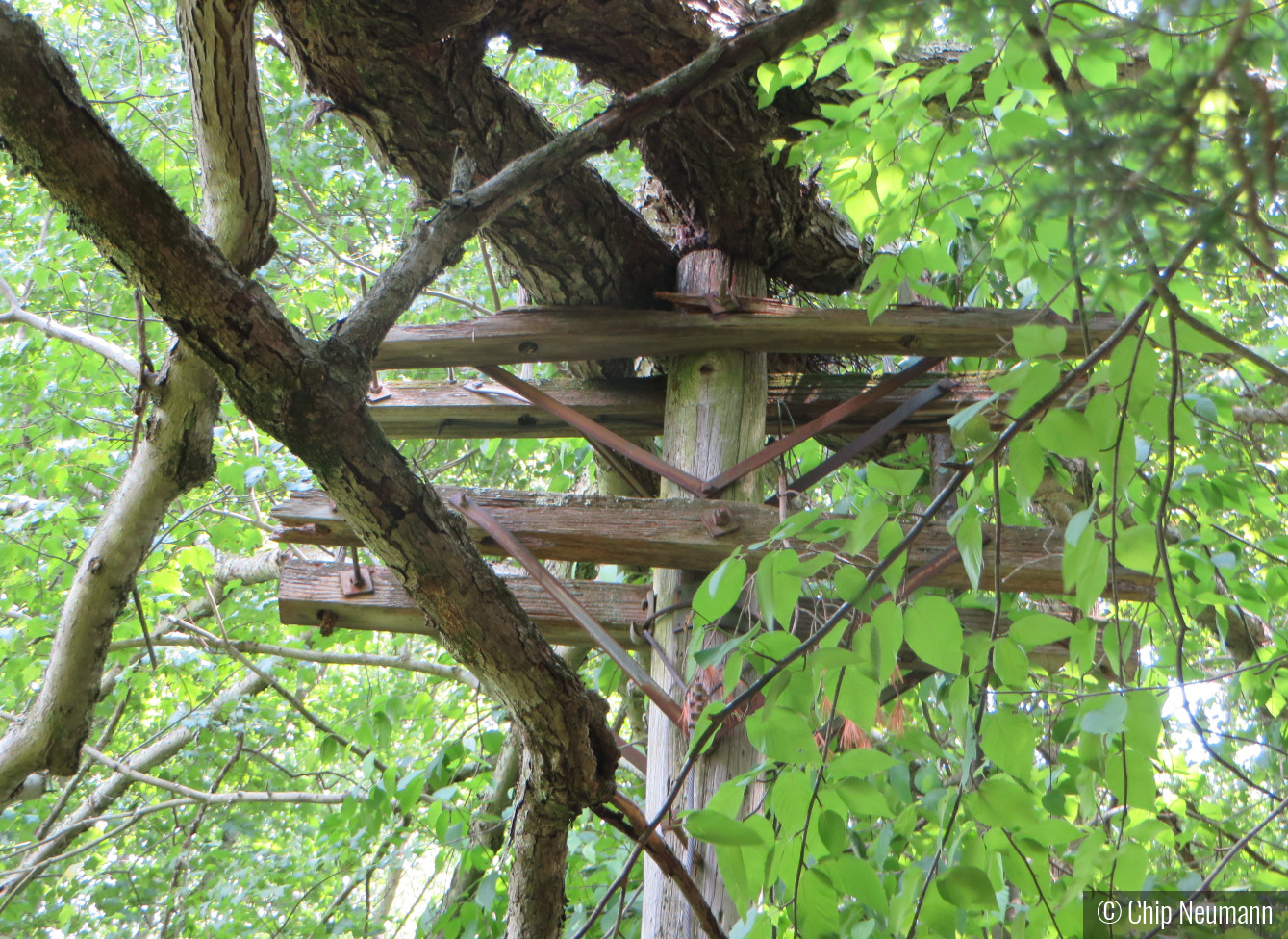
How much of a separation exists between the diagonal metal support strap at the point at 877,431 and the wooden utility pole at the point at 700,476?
0.65 feet

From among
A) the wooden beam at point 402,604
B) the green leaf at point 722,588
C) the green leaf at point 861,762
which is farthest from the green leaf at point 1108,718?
the wooden beam at point 402,604

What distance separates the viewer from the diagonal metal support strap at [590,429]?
2.37 metres

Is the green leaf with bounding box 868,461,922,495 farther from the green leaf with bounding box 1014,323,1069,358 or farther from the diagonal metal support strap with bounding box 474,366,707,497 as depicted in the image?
the diagonal metal support strap with bounding box 474,366,707,497

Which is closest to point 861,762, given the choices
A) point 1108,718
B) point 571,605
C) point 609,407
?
point 1108,718

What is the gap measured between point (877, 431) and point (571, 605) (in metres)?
1.05

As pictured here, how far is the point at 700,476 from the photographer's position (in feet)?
8.00

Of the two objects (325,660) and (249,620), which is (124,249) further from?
(249,620)

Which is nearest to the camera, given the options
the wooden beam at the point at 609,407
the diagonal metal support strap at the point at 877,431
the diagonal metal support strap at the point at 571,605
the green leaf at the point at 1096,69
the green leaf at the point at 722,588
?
the green leaf at the point at 722,588

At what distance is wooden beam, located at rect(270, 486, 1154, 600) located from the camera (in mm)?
2080

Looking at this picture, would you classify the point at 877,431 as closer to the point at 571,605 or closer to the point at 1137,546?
the point at 571,605

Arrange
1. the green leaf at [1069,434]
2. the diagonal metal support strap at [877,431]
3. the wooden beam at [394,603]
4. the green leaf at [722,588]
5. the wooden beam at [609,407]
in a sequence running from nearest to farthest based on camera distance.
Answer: the green leaf at [1069,434] < the green leaf at [722,588] < the wooden beam at [394,603] < the diagonal metal support strap at [877,431] < the wooden beam at [609,407]

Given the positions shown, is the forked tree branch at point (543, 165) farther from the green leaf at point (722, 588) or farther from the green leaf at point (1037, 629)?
the green leaf at point (1037, 629)

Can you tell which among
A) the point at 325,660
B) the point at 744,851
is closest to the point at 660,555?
the point at 744,851

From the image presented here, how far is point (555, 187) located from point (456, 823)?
1771mm
